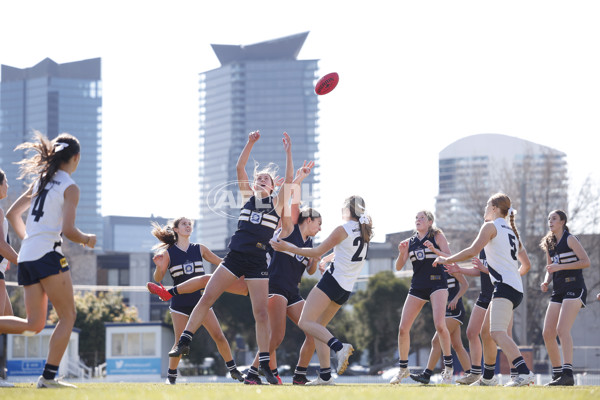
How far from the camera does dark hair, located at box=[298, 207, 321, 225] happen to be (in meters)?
11.7

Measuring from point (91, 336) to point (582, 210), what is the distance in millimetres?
28829

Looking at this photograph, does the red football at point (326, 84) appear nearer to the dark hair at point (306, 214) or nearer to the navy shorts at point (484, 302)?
the dark hair at point (306, 214)

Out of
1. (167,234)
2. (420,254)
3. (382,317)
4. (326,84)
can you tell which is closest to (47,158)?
(167,234)

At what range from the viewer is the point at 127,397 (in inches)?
269

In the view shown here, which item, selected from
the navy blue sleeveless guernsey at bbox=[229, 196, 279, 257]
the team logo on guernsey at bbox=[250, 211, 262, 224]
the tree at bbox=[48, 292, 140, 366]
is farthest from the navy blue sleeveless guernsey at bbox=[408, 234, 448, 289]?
the tree at bbox=[48, 292, 140, 366]

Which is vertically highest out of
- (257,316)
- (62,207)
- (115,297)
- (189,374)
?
(62,207)

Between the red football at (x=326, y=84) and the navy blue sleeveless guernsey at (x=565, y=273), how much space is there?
14.3 feet

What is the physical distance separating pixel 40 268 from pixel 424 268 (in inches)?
249

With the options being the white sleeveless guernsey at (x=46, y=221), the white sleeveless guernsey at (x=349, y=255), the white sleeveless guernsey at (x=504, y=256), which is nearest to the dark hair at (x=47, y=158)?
the white sleeveless guernsey at (x=46, y=221)

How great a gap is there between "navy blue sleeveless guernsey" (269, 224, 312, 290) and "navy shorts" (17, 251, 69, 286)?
166 inches

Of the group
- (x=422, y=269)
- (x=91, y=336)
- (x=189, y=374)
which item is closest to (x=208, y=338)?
(x=189, y=374)

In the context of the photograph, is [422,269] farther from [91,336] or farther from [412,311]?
[91,336]

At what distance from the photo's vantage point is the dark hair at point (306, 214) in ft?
38.4

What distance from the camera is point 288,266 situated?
11.8m
